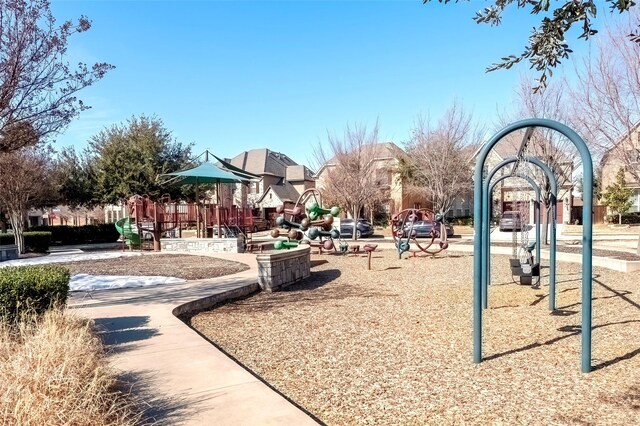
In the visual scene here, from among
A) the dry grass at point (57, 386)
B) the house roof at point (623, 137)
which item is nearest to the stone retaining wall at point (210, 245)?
the dry grass at point (57, 386)

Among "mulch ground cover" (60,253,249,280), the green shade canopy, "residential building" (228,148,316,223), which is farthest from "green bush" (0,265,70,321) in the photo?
"residential building" (228,148,316,223)

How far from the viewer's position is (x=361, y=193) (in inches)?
1150

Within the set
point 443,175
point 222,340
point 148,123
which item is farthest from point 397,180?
point 222,340

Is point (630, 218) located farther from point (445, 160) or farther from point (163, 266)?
point (163, 266)

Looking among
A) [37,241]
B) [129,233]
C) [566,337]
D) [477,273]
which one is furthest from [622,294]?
[37,241]

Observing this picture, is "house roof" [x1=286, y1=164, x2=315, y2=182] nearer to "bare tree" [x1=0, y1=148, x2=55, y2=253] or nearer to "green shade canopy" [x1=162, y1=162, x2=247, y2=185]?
"bare tree" [x1=0, y1=148, x2=55, y2=253]

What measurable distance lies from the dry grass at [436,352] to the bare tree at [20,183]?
50.4 ft

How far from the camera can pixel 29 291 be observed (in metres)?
5.32

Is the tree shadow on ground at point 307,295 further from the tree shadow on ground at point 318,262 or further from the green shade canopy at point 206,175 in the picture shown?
the green shade canopy at point 206,175

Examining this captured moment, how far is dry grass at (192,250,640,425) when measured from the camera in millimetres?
3732

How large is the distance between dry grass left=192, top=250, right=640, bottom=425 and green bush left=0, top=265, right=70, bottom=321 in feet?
6.43

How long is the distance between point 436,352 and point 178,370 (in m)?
2.89

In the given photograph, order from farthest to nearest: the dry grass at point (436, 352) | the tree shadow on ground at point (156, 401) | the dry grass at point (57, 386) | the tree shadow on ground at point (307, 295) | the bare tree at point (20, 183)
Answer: the bare tree at point (20, 183) < the tree shadow on ground at point (307, 295) < the dry grass at point (436, 352) < the tree shadow on ground at point (156, 401) < the dry grass at point (57, 386)

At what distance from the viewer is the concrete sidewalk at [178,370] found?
3.27m
